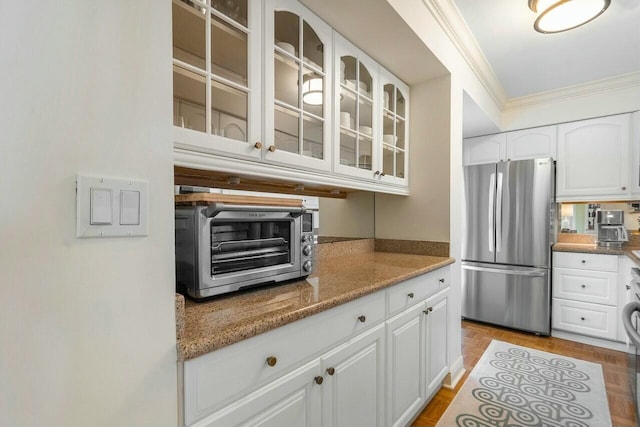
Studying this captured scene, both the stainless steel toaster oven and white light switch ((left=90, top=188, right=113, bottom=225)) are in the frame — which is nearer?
white light switch ((left=90, top=188, right=113, bottom=225))

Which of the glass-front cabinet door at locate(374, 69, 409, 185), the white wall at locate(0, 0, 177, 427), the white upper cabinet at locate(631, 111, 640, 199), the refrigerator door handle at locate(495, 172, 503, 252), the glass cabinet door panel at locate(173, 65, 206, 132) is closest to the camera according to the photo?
the white wall at locate(0, 0, 177, 427)

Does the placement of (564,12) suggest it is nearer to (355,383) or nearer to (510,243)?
(510,243)

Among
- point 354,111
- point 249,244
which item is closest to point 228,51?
point 249,244

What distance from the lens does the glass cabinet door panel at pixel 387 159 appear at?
6.57 feet

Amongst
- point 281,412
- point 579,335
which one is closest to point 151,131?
point 281,412

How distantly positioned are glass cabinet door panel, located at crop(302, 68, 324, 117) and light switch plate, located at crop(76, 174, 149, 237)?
930 millimetres

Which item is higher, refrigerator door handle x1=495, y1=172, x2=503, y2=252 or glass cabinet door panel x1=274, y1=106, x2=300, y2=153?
glass cabinet door panel x1=274, y1=106, x2=300, y2=153

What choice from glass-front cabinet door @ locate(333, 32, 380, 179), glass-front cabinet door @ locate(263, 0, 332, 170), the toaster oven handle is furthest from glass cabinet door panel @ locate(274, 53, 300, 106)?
the toaster oven handle

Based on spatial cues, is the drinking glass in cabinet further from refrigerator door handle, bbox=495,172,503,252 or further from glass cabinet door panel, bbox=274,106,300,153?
refrigerator door handle, bbox=495,172,503,252

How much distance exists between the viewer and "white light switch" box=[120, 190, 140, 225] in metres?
0.64

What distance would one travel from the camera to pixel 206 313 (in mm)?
909

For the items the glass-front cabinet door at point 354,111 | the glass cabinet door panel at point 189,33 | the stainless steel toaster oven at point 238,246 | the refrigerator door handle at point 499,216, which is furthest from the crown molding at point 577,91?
the glass cabinet door panel at point 189,33

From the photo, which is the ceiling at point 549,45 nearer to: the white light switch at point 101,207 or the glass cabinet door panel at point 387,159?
the glass cabinet door panel at point 387,159

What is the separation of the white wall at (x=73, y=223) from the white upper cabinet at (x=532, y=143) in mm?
3562
